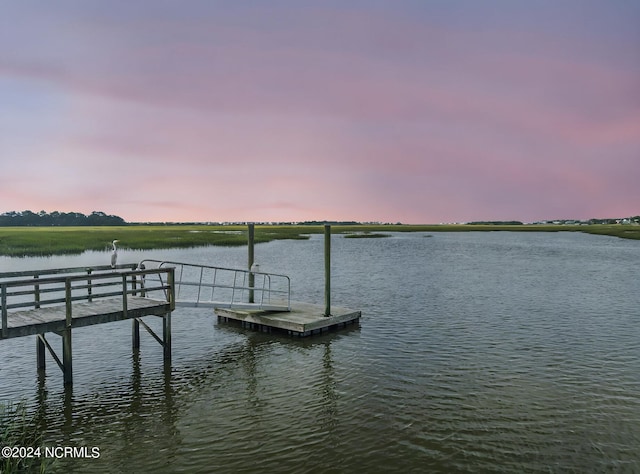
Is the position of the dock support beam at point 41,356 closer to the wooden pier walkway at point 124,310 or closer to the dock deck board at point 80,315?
the wooden pier walkway at point 124,310

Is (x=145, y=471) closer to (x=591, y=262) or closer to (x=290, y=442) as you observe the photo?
(x=290, y=442)

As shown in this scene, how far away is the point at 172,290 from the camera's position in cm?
1424

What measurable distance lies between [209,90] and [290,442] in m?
30.4

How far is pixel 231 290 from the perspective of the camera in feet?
98.5

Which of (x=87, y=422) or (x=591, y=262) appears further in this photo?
(x=591, y=262)

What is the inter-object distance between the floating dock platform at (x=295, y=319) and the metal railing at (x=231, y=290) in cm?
47

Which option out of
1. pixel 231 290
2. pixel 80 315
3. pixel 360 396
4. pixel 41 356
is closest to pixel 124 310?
pixel 80 315

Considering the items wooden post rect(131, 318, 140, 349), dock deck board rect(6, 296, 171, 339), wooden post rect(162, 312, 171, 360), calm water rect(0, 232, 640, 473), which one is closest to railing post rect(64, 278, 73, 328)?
dock deck board rect(6, 296, 171, 339)

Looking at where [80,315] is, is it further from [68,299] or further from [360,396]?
[360,396]

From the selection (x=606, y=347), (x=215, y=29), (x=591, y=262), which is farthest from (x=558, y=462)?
(x=591, y=262)

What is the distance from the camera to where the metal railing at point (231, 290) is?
16781 millimetres

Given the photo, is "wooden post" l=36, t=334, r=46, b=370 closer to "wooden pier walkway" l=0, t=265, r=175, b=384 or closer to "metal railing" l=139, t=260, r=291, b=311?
"wooden pier walkway" l=0, t=265, r=175, b=384

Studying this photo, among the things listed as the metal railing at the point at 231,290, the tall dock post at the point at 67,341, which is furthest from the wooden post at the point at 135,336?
the tall dock post at the point at 67,341

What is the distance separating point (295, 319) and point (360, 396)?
21.7 feet
